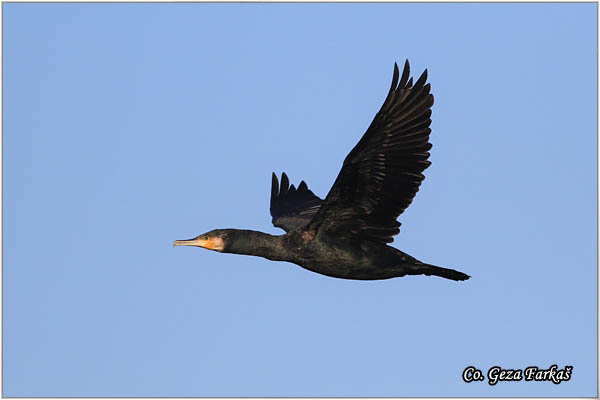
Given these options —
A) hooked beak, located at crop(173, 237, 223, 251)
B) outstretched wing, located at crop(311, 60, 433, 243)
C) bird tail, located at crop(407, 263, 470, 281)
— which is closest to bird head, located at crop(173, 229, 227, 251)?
hooked beak, located at crop(173, 237, 223, 251)

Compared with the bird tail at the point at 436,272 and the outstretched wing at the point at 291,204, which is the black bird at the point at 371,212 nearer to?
the bird tail at the point at 436,272

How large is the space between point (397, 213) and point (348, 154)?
1.22m

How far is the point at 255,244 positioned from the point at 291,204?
348 cm

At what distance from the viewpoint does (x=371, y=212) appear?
49.6 feet

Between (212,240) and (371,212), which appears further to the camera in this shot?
(212,240)

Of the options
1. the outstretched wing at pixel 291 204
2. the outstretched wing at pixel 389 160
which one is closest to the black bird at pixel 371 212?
the outstretched wing at pixel 389 160

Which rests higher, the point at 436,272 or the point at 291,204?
the point at 291,204

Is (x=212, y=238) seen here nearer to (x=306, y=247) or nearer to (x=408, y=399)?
(x=306, y=247)

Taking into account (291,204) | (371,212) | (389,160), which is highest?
(389,160)

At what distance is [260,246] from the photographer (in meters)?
15.5

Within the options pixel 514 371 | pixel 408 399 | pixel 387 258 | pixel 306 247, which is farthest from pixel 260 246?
pixel 514 371

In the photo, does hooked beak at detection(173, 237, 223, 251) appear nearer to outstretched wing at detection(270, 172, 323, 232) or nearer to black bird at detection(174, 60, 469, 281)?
black bird at detection(174, 60, 469, 281)

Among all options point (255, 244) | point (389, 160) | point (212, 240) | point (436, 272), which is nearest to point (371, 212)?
point (389, 160)

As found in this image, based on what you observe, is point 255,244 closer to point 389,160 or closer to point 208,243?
point 208,243
